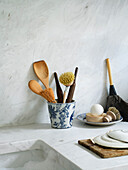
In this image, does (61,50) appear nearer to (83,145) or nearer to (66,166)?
(83,145)

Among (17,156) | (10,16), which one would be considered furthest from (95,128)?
(10,16)

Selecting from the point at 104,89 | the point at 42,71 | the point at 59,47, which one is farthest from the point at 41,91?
the point at 104,89

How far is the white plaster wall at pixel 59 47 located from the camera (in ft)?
3.99

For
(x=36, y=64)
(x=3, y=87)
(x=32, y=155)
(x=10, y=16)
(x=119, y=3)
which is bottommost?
(x=32, y=155)

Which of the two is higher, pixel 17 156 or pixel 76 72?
pixel 76 72

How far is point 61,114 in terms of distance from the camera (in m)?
1.16

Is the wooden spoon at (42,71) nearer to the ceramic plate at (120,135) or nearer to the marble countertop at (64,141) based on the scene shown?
the marble countertop at (64,141)

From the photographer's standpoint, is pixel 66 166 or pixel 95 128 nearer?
pixel 66 166

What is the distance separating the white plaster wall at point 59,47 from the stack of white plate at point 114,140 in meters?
0.48

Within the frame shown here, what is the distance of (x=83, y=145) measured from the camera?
0.93 meters

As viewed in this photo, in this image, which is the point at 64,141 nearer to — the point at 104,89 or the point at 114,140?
the point at 114,140

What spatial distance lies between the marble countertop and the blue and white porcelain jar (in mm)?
31

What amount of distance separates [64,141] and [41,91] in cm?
33

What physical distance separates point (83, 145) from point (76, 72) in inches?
19.1
